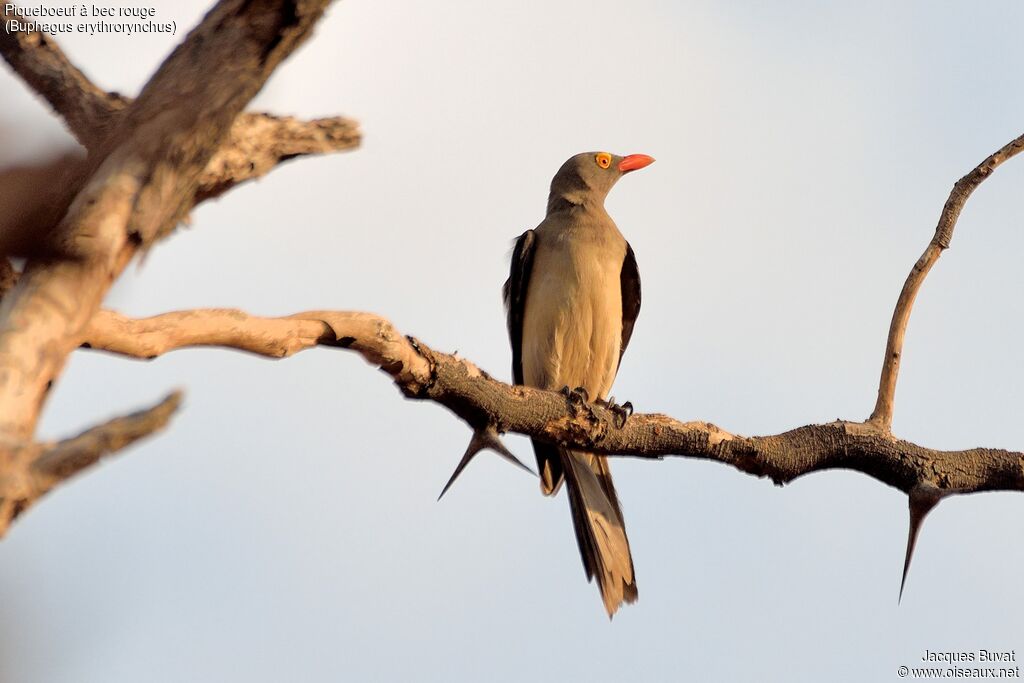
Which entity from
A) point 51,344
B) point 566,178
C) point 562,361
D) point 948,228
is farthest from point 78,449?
point 566,178

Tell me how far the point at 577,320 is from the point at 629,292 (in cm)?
75

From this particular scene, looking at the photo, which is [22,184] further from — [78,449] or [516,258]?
[516,258]

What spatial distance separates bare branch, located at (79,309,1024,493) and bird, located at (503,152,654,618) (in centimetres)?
128

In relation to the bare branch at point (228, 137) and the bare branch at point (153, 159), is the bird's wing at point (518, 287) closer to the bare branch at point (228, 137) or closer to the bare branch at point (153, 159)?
the bare branch at point (228, 137)

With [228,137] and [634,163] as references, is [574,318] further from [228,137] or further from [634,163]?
[228,137]

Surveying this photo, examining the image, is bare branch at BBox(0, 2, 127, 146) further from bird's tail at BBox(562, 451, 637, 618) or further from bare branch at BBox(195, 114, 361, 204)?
bird's tail at BBox(562, 451, 637, 618)

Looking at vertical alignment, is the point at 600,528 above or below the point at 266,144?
below

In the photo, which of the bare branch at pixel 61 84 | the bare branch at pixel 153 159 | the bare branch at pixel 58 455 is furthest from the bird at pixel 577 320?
the bare branch at pixel 58 455

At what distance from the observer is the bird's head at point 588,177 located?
8.44 m

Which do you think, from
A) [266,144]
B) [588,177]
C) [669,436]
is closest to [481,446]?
[669,436]

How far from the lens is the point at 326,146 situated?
3506mm

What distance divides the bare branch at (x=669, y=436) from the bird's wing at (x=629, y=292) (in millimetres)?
2749

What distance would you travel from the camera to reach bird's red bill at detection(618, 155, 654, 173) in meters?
8.98

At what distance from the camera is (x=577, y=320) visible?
7367 mm
